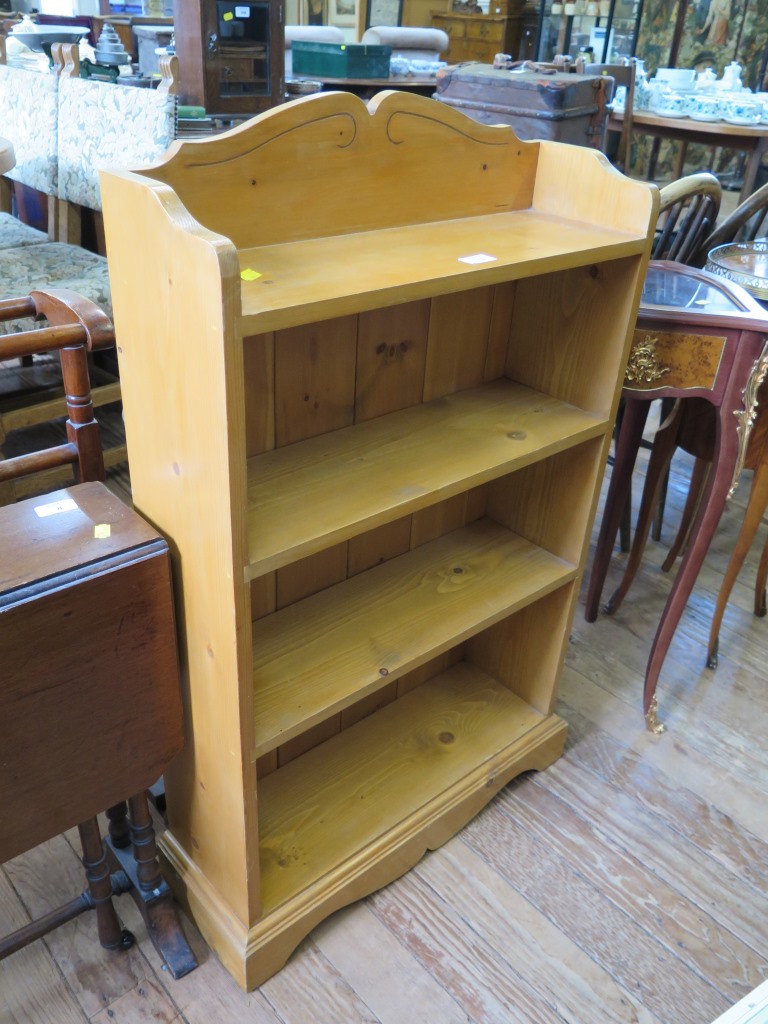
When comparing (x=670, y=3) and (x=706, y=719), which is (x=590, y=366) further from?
(x=670, y=3)

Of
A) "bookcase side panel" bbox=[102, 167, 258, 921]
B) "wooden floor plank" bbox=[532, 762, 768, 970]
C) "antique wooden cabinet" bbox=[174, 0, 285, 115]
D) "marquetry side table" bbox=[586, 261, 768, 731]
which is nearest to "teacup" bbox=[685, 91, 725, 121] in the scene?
"antique wooden cabinet" bbox=[174, 0, 285, 115]

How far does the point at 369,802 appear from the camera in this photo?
149 cm

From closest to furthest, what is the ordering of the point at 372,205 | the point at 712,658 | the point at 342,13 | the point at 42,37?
the point at 372,205 → the point at 712,658 → the point at 42,37 → the point at 342,13

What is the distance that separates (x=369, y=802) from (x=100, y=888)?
0.47 metres

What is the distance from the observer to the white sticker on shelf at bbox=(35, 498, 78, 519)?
3.52ft

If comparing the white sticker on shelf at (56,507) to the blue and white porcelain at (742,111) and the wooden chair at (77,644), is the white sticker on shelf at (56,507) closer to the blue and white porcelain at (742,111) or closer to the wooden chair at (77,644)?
the wooden chair at (77,644)

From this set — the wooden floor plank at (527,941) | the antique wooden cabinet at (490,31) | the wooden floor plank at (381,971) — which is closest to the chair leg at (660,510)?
the wooden floor plank at (527,941)

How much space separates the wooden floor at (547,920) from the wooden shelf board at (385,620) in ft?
1.44

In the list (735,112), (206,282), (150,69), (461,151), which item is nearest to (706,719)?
(461,151)

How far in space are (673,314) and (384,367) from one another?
55 cm

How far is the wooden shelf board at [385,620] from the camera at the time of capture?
123cm

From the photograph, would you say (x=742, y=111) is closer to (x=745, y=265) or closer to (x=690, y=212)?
(x=690, y=212)

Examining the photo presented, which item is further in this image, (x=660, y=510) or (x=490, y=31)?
(x=490, y=31)

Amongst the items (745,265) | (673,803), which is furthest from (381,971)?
(745,265)
